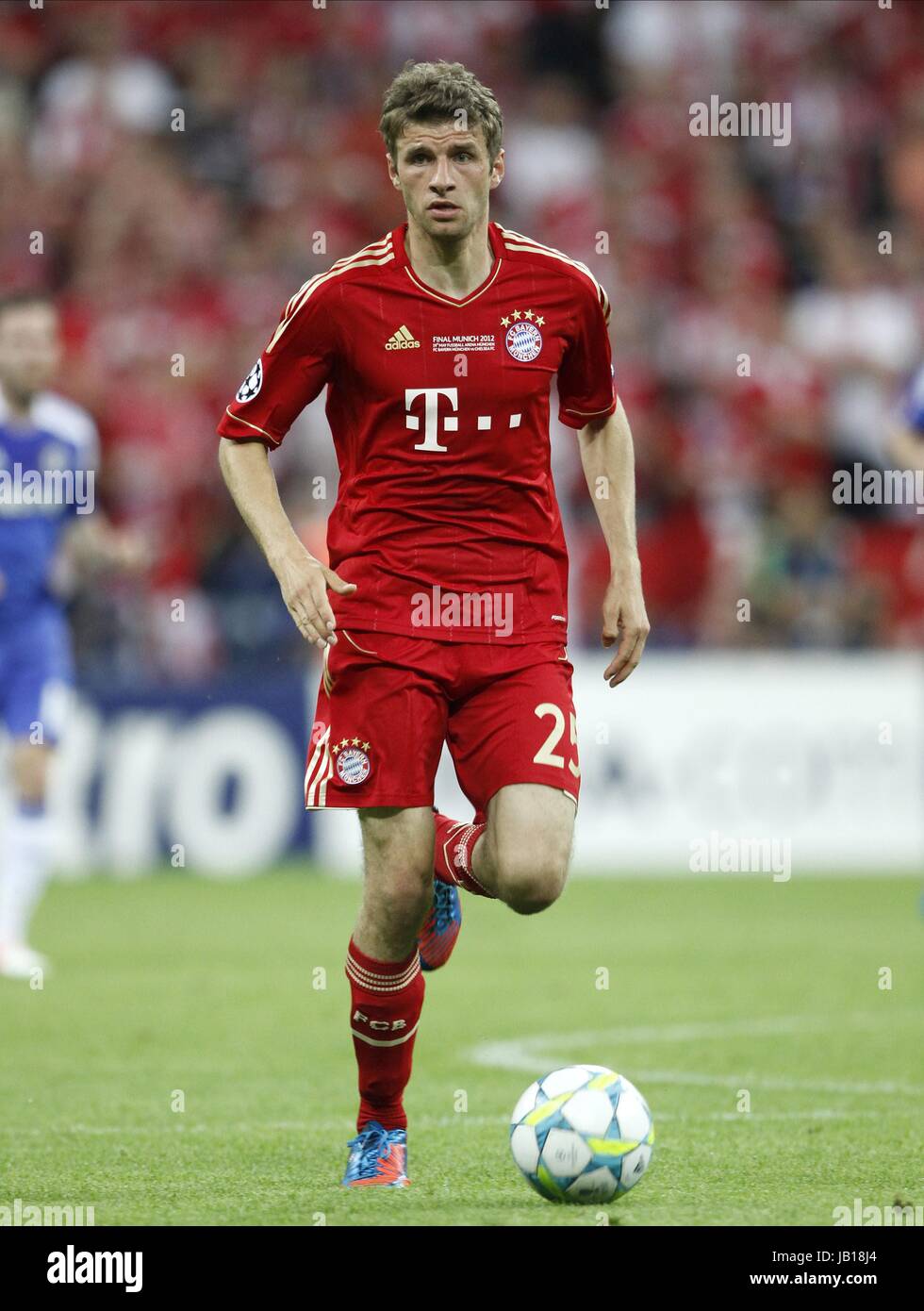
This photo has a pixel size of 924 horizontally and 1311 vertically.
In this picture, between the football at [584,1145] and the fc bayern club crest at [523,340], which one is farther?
the fc bayern club crest at [523,340]

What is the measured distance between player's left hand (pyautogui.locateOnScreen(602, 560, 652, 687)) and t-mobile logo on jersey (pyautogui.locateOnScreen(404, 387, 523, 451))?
56 cm

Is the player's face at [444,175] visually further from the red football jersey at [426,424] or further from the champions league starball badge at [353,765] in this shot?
the champions league starball badge at [353,765]

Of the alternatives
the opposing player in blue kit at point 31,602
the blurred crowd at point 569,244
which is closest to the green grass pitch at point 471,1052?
the opposing player in blue kit at point 31,602

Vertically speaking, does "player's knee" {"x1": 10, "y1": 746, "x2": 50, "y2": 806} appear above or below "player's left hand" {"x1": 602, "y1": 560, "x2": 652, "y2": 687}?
above

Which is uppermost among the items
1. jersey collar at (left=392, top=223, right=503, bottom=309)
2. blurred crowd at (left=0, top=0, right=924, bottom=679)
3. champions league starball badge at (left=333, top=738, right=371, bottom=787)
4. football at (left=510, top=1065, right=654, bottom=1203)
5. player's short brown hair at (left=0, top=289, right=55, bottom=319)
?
blurred crowd at (left=0, top=0, right=924, bottom=679)

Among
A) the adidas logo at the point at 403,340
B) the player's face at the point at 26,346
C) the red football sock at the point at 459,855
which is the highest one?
the player's face at the point at 26,346

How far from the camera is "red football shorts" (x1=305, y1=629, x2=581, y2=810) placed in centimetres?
525

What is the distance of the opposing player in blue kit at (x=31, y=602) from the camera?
1014 centimetres

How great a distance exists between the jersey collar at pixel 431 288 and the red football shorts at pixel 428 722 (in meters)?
0.86

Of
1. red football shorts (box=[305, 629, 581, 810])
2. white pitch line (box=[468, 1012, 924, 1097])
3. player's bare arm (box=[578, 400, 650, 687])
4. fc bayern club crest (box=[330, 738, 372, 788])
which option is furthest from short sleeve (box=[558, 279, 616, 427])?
white pitch line (box=[468, 1012, 924, 1097])

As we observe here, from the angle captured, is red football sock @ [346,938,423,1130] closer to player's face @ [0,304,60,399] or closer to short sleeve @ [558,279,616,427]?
short sleeve @ [558,279,616,427]

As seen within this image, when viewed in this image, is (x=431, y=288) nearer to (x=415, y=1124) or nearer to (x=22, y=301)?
(x=415, y=1124)
